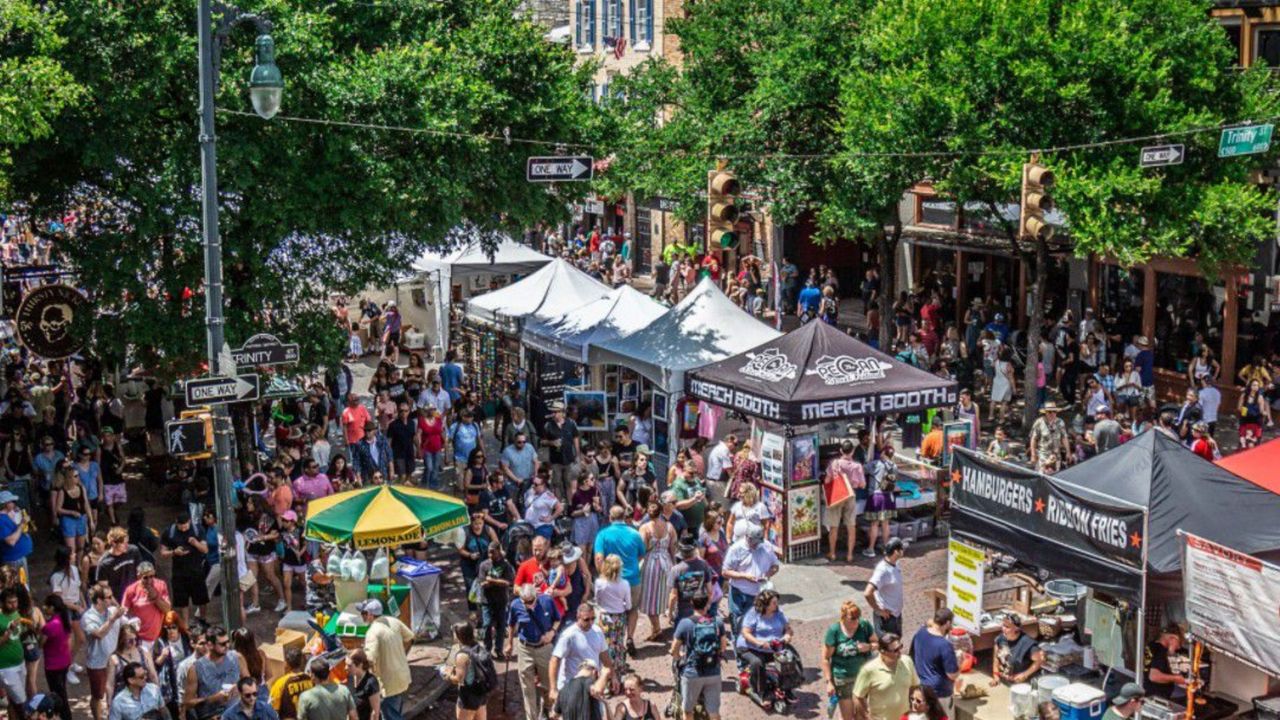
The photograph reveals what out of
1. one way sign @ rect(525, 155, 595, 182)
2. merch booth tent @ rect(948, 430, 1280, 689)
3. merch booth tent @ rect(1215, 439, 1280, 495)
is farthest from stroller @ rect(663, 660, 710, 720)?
one way sign @ rect(525, 155, 595, 182)

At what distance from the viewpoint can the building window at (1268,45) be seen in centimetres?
2777

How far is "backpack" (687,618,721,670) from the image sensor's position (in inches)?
501

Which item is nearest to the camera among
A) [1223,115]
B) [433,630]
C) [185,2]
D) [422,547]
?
[433,630]

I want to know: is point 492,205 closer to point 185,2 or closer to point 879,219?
point 185,2

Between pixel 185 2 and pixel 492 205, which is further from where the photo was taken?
pixel 492 205

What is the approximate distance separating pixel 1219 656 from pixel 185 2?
14.9m

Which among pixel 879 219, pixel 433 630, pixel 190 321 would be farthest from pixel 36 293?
pixel 879 219

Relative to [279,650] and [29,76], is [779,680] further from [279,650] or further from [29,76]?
[29,76]

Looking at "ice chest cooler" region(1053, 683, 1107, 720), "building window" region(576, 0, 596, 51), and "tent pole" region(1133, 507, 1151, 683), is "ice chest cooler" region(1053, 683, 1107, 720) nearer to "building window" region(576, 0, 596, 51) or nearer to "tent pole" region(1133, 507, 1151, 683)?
"tent pole" region(1133, 507, 1151, 683)

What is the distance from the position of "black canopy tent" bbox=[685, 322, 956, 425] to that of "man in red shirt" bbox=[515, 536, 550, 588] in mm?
4956

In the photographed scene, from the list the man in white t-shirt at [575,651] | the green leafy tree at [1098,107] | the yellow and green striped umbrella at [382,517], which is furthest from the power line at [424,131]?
the man in white t-shirt at [575,651]

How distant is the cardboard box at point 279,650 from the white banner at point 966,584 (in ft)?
21.7

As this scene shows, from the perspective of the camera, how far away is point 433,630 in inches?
629

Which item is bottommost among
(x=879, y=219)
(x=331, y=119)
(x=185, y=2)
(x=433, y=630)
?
(x=433, y=630)
